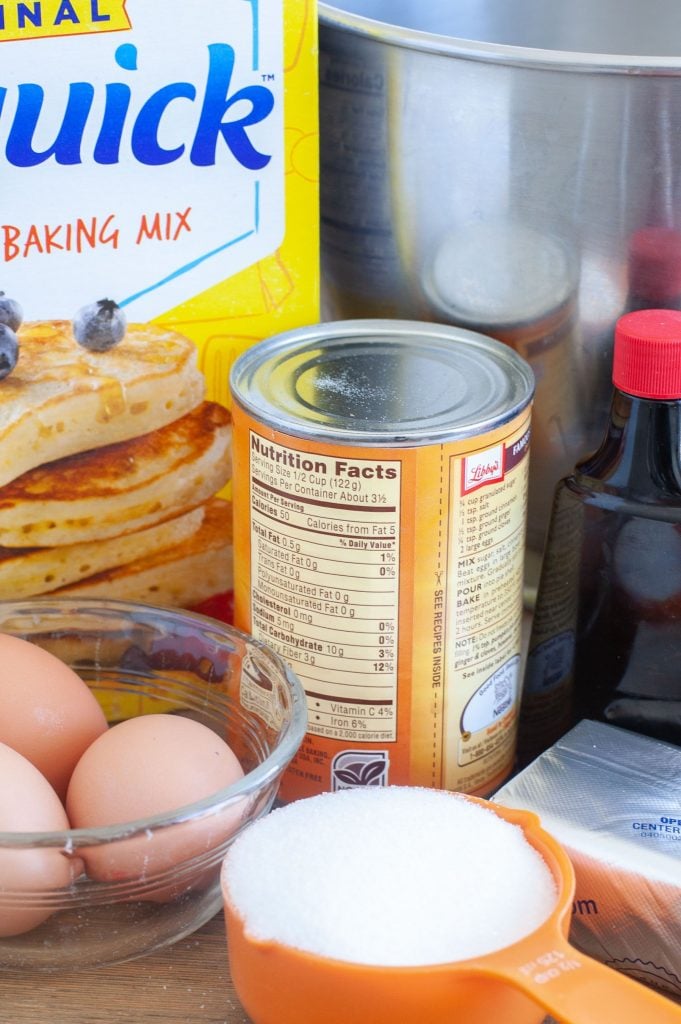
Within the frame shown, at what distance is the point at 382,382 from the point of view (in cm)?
73

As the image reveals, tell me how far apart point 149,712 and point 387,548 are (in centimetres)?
21

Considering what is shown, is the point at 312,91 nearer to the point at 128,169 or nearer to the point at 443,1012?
the point at 128,169

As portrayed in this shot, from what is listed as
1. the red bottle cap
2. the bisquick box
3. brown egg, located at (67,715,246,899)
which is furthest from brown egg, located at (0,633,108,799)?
the red bottle cap

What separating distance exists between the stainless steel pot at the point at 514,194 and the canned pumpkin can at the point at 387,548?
0.06 metres

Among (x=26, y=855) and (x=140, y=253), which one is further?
(x=140, y=253)

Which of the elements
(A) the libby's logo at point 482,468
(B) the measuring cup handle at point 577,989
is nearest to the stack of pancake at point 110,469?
(A) the libby's logo at point 482,468

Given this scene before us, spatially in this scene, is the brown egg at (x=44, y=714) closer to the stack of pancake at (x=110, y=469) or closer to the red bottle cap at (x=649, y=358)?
the stack of pancake at (x=110, y=469)

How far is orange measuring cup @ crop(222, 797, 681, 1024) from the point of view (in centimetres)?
52

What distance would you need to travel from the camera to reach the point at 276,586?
0.70 m

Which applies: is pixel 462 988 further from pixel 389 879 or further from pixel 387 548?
pixel 387 548

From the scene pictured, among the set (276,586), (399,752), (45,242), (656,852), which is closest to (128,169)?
(45,242)

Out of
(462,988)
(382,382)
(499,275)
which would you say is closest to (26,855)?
(462,988)

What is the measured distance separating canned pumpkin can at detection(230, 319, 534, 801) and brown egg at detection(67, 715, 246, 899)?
0.08 meters

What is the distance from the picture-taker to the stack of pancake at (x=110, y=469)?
77 centimetres
